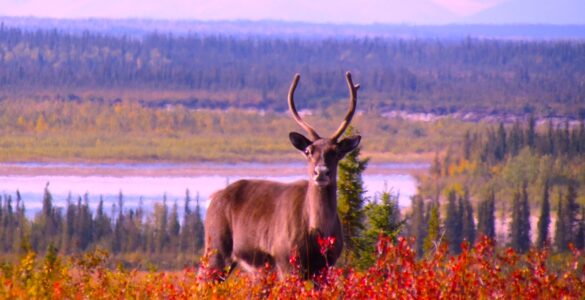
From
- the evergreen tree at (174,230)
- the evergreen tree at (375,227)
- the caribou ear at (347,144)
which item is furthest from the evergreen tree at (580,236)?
the caribou ear at (347,144)

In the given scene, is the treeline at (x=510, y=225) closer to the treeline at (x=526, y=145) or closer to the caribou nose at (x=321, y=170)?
the treeline at (x=526, y=145)

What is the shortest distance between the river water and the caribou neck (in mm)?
61562

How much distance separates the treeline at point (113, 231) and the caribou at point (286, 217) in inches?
1775

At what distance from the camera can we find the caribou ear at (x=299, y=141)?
13.9 metres

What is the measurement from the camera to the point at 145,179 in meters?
106

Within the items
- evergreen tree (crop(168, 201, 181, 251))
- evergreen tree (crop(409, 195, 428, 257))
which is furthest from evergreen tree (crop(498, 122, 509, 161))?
evergreen tree (crop(168, 201, 181, 251))

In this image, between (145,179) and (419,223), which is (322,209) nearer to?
(419,223)

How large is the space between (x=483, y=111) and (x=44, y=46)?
66.8m

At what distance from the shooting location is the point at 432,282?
429 inches

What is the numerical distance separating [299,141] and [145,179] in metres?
92.2

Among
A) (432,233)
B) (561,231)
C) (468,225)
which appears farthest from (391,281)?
(468,225)

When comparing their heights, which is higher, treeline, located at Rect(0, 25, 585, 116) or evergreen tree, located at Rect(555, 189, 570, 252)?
treeline, located at Rect(0, 25, 585, 116)

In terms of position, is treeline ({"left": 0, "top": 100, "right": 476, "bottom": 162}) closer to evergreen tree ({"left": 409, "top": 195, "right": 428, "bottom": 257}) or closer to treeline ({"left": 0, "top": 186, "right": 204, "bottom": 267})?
treeline ({"left": 0, "top": 186, "right": 204, "bottom": 267})

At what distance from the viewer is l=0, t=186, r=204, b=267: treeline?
6331cm
